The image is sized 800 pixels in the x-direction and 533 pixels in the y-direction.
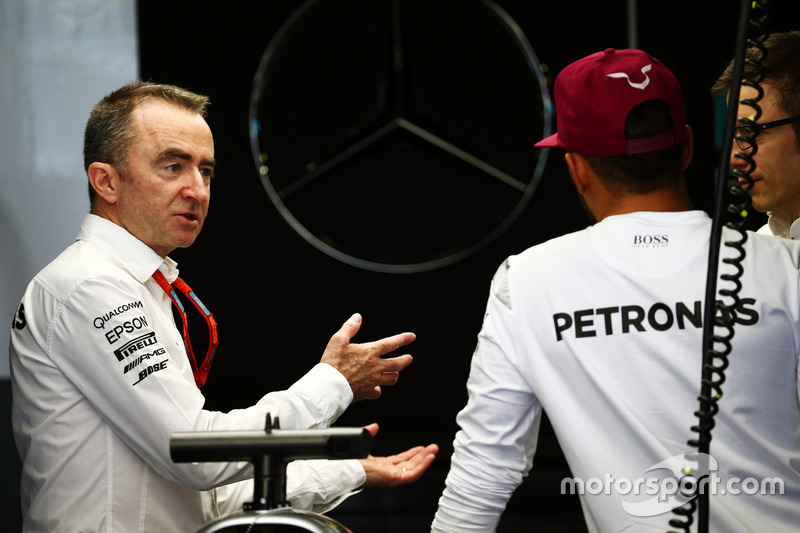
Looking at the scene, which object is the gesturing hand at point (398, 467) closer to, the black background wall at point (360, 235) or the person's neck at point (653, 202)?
the person's neck at point (653, 202)

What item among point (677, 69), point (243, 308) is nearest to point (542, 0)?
point (677, 69)

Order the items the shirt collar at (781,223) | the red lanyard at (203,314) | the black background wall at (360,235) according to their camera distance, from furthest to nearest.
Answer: the black background wall at (360,235) → the shirt collar at (781,223) → the red lanyard at (203,314)

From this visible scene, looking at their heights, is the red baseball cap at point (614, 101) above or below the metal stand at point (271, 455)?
above

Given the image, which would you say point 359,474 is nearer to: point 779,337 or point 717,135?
point 779,337

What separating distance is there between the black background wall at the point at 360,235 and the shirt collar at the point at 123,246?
1440 millimetres

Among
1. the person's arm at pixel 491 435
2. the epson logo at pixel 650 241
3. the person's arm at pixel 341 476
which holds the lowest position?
the person's arm at pixel 341 476

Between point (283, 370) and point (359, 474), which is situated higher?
point (359, 474)

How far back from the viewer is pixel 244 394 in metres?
3.32

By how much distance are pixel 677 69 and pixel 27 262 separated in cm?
260

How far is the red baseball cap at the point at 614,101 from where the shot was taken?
1.41 m

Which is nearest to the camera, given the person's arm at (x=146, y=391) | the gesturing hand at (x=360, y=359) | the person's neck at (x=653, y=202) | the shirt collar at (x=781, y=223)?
the person's neck at (x=653, y=202)

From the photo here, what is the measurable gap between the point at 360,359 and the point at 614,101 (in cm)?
73

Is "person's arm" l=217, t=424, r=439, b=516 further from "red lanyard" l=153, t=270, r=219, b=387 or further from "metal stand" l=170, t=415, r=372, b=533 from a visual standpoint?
"metal stand" l=170, t=415, r=372, b=533

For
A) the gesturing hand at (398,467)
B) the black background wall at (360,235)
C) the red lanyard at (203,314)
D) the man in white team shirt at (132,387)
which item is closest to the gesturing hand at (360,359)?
the man in white team shirt at (132,387)
